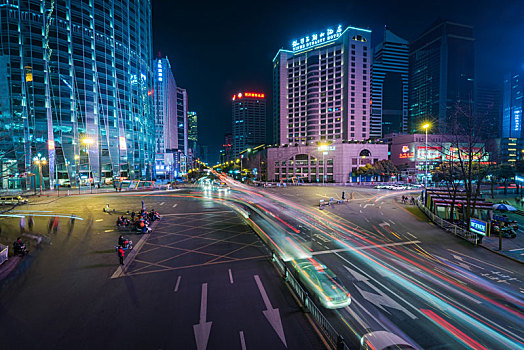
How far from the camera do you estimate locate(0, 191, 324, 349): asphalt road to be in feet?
24.8

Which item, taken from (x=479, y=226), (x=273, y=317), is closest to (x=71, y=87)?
(x=273, y=317)

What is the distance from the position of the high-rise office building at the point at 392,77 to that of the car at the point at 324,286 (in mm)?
178514

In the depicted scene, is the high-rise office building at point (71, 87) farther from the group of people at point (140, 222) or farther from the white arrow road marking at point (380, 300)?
the white arrow road marking at point (380, 300)

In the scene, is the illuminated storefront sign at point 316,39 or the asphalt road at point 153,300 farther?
the illuminated storefront sign at point 316,39

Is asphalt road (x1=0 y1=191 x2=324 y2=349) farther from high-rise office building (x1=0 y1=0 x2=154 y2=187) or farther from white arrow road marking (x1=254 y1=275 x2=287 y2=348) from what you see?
high-rise office building (x1=0 y1=0 x2=154 y2=187)

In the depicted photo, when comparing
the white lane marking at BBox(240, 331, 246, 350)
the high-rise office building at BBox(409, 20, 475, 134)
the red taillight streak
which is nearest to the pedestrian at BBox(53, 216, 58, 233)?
the white lane marking at BBox(240, 331, 246, 350)

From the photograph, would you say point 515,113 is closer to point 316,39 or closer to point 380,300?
point 316,39

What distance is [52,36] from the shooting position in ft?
182

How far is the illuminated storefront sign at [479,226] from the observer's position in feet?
56.0

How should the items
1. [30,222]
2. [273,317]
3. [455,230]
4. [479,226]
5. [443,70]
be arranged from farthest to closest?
[443,70]
[30,222]
[455,230]
[479,226]
[273,317]

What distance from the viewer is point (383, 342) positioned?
615cm

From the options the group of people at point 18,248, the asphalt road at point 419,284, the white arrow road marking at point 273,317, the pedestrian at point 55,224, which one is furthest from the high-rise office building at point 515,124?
the group of people at point 18,248

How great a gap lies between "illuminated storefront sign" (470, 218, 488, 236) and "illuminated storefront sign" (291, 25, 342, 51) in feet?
338

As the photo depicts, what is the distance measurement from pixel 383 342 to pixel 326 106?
106 m
